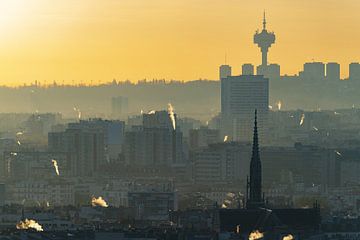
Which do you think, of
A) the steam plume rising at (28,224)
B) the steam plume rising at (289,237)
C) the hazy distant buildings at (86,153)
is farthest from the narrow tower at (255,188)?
the hazy distant buildings at (86,153)

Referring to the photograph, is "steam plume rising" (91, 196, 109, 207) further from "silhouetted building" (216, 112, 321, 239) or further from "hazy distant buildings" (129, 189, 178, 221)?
"silhouetted building" (216, 112, 321, 239)

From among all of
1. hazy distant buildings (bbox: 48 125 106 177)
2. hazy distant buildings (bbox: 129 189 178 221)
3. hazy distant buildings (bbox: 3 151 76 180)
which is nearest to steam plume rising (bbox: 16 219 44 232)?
hazy distant buildings (bbox: 129 189 178 221)

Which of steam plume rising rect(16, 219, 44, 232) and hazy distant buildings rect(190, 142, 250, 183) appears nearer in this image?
steam plume rising rect(16, 219, 44, 232)

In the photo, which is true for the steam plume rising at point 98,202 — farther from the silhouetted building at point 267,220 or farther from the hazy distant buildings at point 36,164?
the silhouetted building at point 267,220

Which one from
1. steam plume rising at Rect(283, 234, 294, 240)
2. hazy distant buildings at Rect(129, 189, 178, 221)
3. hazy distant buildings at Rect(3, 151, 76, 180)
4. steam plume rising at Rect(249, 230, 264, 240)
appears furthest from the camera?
hazy distant buildings at Rect(3, 151, 76, 180)

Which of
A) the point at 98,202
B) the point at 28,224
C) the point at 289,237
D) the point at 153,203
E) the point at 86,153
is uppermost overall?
the point at 86,153

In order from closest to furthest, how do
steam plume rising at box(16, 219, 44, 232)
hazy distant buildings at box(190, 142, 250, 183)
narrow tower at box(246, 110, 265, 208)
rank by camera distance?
narrow tower at box(246, 110, 265, 208) < steam plume rising at box(16, 219, 44, 232) < hazy distant buildings at box(190, 142, 250, 183)

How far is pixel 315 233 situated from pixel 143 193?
175 ft

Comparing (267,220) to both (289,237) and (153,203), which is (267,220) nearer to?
(289,237)

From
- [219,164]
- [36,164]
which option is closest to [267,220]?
[219,164]

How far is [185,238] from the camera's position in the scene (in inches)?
3073

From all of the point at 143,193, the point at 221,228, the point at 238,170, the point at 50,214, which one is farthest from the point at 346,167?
the point at 221,228

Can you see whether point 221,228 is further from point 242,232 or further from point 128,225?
point 128,225

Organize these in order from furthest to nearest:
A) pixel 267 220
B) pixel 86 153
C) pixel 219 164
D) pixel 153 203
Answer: pixel 86 153 < pixel 219 164 < pixel 153 203 < pixel 267 220
